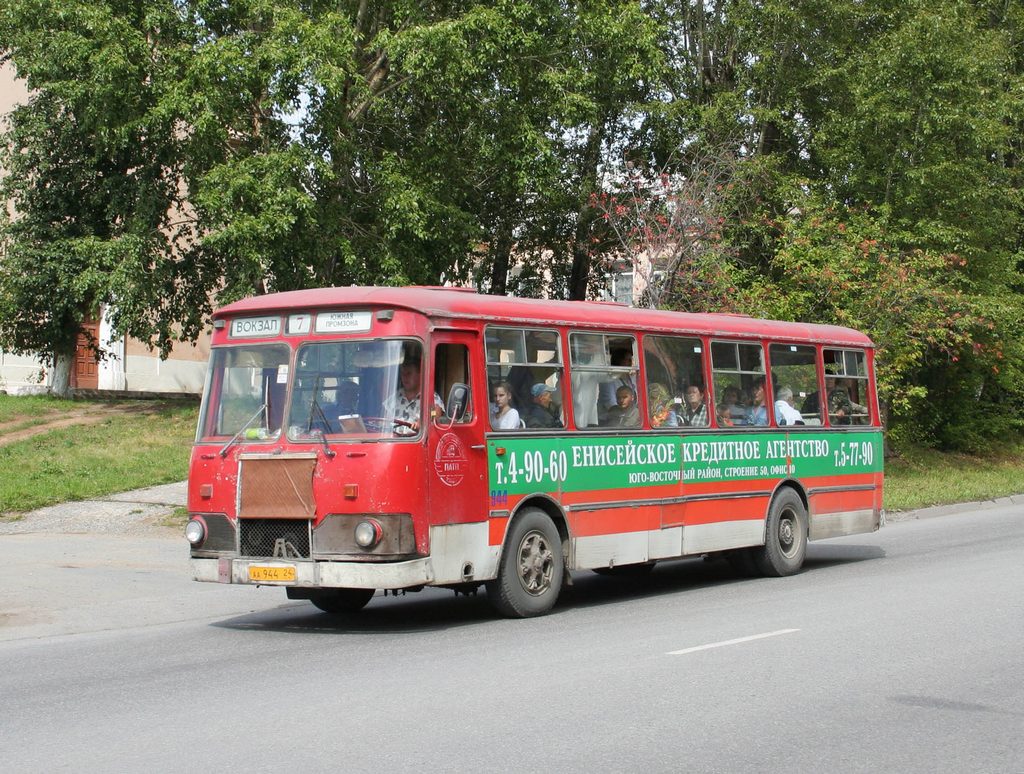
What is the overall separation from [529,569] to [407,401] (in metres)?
2.02

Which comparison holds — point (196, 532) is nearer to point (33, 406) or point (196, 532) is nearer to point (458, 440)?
point (458, 440)

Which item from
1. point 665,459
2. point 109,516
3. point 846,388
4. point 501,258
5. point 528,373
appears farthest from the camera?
point 501,258

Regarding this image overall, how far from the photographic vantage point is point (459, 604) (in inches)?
510

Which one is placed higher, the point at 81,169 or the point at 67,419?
the point at 81,169

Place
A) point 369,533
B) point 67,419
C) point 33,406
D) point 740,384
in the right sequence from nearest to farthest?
point 369,533, point 740,384, point 67,419, point 33,406

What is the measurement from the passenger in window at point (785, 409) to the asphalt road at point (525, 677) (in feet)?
6.37

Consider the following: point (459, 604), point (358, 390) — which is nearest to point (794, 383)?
point (459, 604)

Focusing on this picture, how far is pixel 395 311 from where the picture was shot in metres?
10.7

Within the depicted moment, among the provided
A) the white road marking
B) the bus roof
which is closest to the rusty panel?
the bus roof

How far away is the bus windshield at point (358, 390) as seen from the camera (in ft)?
34.8

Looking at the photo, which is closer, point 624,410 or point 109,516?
point 624,410

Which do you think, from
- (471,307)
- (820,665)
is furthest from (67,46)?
(820,665)

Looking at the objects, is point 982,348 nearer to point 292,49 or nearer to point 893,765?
point 292,49

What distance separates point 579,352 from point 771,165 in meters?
20.4
